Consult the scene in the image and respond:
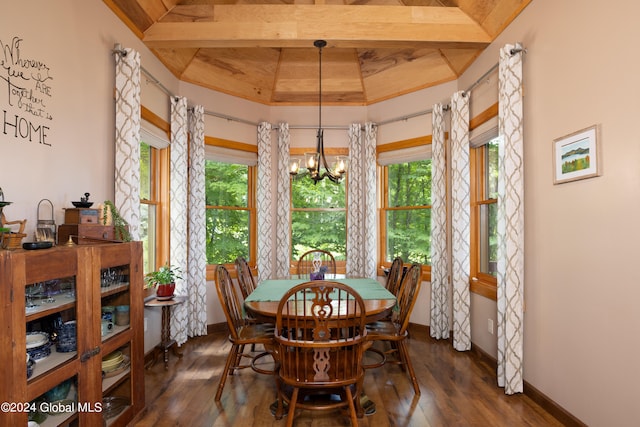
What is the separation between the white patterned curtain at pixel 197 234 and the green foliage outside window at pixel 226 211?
0.37 meters

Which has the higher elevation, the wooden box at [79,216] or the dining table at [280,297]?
the wooden box at [79,216]

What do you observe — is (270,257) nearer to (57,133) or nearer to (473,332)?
(473,332)

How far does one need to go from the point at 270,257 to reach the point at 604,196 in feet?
12.1

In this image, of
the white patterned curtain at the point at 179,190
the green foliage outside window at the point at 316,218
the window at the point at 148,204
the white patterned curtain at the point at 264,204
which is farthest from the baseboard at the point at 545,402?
the window at the point at 148,204

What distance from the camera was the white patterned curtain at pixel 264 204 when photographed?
493 cm

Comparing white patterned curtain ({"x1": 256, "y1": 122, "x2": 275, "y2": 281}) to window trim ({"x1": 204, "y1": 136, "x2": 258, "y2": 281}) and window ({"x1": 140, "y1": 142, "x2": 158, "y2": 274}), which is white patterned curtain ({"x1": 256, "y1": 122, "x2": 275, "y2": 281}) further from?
window ({"x1": 140, "y1": 142, "x2": 158, "y2": 274})

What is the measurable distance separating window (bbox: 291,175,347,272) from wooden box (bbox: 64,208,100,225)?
3182 mm

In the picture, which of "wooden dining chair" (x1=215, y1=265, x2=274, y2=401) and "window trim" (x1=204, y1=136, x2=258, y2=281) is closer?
"wooden dining chair" (x1=215, y1=265, x2=274, y2=401)

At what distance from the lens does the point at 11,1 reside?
2055 millimetres

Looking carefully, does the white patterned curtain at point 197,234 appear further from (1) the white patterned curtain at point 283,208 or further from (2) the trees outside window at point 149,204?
(1) the white patterned curtain at point 283,208

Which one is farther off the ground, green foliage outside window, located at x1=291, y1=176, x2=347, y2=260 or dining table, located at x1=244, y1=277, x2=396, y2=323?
green foliage outside window, located at x1=291, y1=176, x2=347, y2=260

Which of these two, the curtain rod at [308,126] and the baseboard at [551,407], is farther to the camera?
the curtain rod at [308,126]

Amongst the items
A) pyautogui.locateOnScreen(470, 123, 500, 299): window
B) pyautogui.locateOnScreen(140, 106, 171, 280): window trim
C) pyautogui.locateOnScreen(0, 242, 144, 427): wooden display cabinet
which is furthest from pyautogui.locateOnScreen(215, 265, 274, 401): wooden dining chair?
pyautogui.locateOnScreen(470, 123, 500, 299): window

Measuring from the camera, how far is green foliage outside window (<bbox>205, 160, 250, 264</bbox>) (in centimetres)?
480
